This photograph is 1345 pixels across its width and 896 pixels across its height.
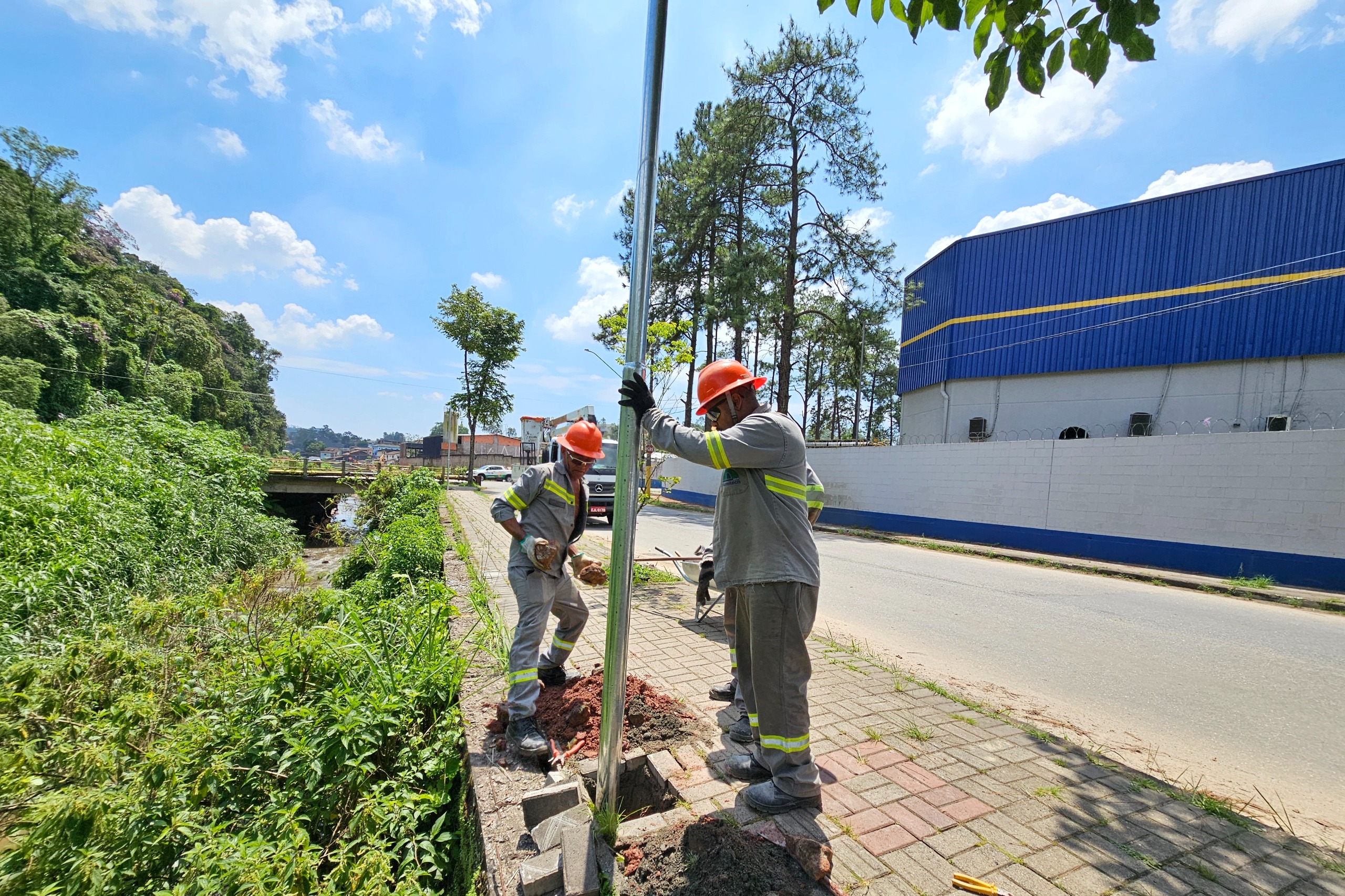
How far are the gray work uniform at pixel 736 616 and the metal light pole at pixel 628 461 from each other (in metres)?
0.58

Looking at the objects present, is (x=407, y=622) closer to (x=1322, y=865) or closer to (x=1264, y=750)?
(x=1322, y=865)

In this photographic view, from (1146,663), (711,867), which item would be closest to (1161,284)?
(1146,663)

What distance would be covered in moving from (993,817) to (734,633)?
4.34 ft

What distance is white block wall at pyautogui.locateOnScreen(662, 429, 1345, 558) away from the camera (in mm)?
8492

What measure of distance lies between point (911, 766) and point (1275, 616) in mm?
7586

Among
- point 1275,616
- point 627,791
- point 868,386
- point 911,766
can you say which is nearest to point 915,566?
point 1275,616

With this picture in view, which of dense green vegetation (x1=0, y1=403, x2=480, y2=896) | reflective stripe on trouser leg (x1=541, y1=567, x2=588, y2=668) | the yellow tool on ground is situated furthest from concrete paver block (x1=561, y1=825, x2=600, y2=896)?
reflective stripe on trouser leg (x1=541, y1=567, x2=588, y2=668)

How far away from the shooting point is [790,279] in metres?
18.1

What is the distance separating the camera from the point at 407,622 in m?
3.94

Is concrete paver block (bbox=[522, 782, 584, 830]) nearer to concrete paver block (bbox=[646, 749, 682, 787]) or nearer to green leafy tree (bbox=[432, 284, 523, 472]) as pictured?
concrete paver block (bbox=[646, 749, 682, 787])

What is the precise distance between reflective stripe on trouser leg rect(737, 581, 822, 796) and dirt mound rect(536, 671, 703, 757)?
642mm

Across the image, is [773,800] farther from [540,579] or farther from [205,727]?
[205,727]

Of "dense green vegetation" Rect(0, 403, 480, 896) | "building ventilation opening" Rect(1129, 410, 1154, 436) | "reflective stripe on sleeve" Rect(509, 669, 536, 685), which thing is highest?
"building ventilation opening" Rect(1129, 410, 1154, 436)

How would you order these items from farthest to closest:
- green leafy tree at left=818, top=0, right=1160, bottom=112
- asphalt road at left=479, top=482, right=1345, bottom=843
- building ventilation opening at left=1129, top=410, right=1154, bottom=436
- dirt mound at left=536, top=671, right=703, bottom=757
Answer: building ventilation opening at left=1129, top=410, right=1154, bottom=436 → asphalt road at left=479, top=482, right=1345, bottom=843 → dirt mound at left=536, top=671, right=703, bottom=757 → green leafy tree at left=818, top=0, right=1160, bottom=112
